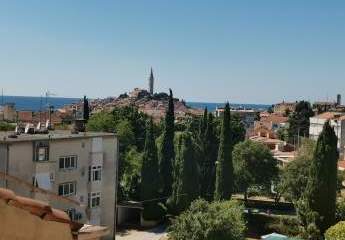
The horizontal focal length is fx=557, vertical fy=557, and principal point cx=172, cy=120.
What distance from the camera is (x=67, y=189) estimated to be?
92.0 ft

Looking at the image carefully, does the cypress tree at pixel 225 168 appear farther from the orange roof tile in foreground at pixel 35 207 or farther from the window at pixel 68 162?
the orange roof tile in foreground at pixel 35 207

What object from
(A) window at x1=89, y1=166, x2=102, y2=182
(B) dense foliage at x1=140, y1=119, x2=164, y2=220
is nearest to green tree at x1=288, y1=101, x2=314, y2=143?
(B) dense foliage at x1=140, y1=119, x2=164, y2=220

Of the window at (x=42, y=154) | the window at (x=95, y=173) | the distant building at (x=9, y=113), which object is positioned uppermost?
the distant building at (x=9, y=113)

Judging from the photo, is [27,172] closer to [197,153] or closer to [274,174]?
[197,153]

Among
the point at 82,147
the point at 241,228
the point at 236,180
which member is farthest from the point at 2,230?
the point at 236,180

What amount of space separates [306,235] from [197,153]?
50.7 ft

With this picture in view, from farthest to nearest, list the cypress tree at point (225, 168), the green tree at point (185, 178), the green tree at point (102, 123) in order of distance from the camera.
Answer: the green tree at point (102, 123) < the green tree at point (185, 178) < the cypress tree at point (225, 168)

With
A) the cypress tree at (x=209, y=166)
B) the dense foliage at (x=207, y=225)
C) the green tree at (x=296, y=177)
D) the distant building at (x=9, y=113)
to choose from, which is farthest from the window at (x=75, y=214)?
the distant building at (x=9, y=113)

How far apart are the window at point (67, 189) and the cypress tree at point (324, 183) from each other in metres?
16.0

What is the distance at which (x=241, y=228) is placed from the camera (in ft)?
108

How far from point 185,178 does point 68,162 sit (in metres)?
18.6

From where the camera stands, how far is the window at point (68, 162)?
27406 millimetres

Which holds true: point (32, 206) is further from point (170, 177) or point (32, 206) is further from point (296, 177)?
point (170, 177)

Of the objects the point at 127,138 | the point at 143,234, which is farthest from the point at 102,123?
the point at 143,234
